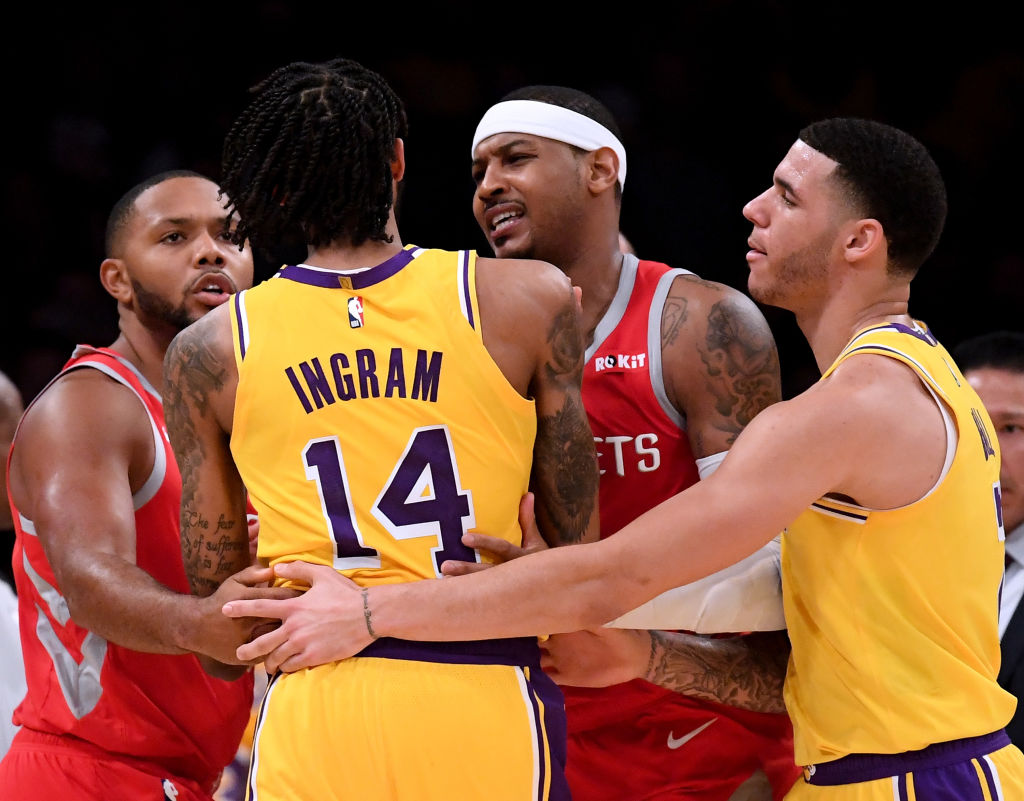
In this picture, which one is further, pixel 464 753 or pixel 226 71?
pixel 226 71

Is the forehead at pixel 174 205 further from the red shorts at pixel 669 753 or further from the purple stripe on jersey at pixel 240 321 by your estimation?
the red shorts at pixel 669 753

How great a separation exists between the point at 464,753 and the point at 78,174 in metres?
6.05

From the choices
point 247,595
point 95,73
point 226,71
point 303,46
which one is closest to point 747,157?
point 303,46

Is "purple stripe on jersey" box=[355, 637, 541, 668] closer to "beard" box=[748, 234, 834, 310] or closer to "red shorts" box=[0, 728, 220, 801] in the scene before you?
"beard" box=[748, 234, 834, 310]

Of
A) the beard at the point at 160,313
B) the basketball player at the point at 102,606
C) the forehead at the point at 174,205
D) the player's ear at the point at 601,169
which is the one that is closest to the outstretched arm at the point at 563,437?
the basketball player at the point at 102,606

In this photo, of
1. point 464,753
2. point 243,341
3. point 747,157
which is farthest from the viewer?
point 747,157

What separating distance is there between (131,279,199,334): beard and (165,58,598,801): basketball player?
1.41 m

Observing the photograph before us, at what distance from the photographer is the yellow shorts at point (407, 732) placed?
2.53 m

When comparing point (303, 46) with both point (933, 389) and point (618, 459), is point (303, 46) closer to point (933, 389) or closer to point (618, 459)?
point (618, 459)

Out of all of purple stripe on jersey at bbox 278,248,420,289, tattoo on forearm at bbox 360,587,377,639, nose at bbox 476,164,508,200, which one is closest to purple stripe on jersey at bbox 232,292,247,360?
purple stripe on jersey at bbox 278,248,420,289

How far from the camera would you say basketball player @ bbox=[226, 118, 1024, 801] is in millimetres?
2650

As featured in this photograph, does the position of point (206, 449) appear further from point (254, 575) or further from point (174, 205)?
point (174, 205)

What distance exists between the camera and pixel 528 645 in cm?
279

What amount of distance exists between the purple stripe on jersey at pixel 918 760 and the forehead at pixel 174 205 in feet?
8.96
